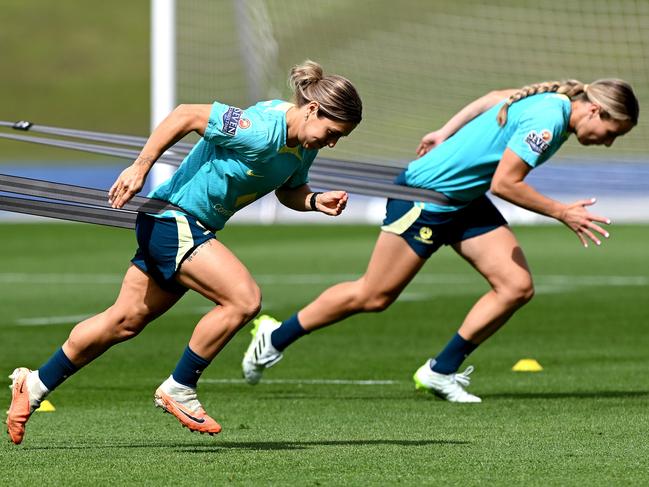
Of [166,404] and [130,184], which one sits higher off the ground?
[130,184]

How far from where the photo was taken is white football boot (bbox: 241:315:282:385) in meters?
10.4

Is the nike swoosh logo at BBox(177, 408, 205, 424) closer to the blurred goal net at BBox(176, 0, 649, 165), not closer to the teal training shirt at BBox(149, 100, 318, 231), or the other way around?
the teal training shirt at BBox(149, 100, 318, 231)

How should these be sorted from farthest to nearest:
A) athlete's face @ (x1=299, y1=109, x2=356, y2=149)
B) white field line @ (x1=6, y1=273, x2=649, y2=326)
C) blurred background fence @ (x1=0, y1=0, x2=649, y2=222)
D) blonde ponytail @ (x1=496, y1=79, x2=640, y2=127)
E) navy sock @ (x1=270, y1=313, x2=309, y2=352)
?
blurred background fence @ (x1=0, y1=0, x2=649, y2=222) → white field line @ (x1=6, y1=273, x2=649, y2=326) → navy sock @ (x1=270, y1=313, x2=309, y2=352) → blonde ponytail @ (x1=496, y1=79, x2=640, y2=127) → athlete's face @ (x1=299, y1=109, x2=356, y2=149)

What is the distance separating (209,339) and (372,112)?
2018 cm

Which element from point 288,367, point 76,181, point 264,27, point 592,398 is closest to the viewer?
point 592,398

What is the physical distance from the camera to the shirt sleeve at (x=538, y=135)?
356 inches

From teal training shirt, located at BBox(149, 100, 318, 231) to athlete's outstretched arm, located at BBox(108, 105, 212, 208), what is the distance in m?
0.07

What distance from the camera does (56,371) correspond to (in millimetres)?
7895

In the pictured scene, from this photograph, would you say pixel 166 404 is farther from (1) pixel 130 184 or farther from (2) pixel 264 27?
(2) pixel 264 27

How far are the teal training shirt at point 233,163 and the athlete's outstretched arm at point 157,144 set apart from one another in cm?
7

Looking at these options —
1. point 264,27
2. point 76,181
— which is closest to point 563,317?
point 264,27

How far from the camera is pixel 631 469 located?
7023 mm

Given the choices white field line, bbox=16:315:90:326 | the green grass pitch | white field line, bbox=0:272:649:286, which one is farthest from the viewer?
white field line, bbox=0:272:649:286

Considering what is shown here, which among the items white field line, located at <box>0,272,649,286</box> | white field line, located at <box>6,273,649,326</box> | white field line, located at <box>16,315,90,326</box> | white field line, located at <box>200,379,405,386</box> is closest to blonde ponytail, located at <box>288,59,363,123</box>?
white field line, located at <box>200,379,405,386</box>
